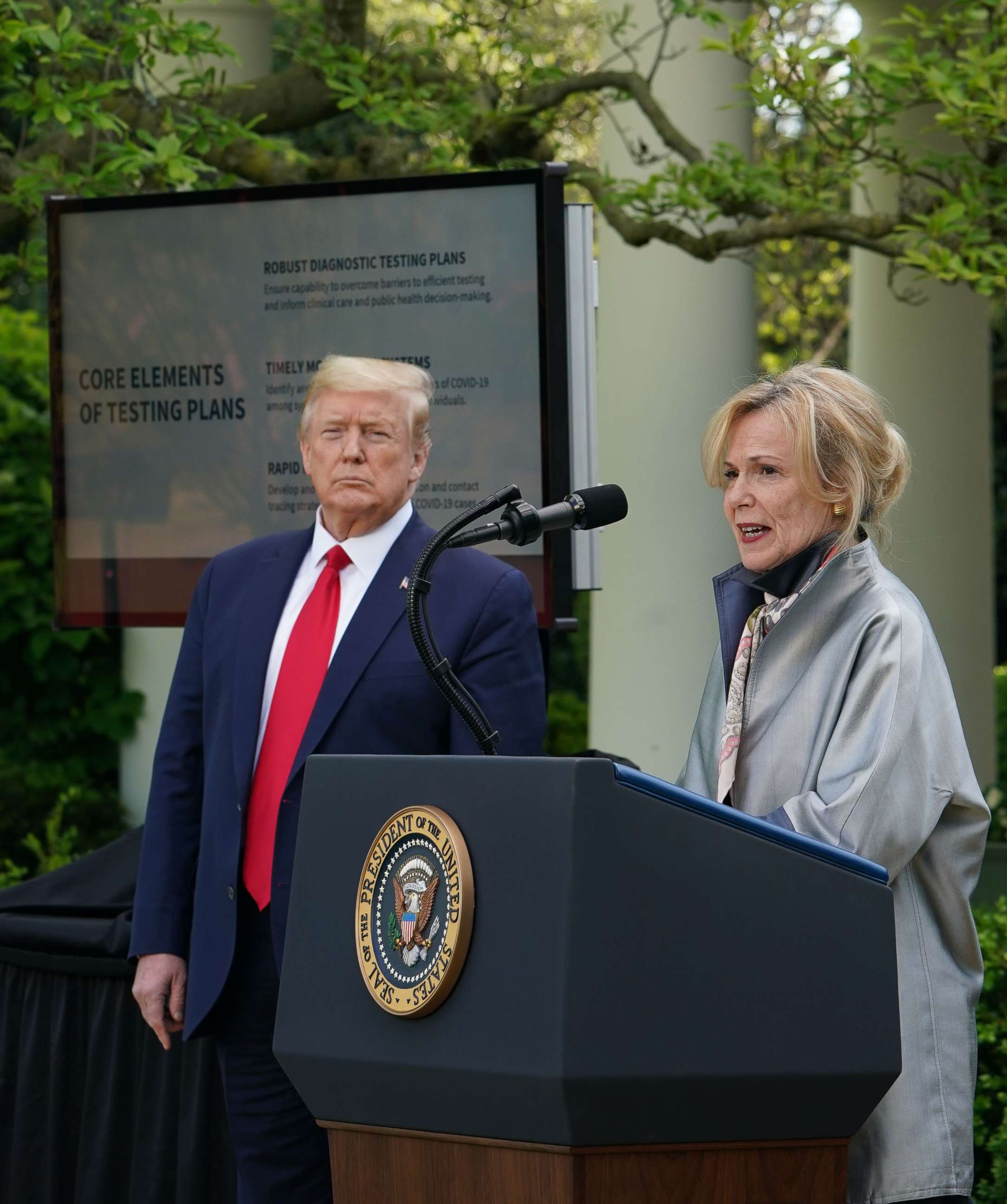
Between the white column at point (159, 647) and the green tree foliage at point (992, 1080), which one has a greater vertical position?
the white column at point (159, 647)

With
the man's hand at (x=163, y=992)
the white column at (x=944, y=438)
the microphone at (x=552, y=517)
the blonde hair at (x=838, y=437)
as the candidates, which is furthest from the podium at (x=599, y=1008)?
the white column at (x=944, y=438)

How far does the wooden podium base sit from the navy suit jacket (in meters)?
0.94

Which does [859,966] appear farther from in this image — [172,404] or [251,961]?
[172,404]

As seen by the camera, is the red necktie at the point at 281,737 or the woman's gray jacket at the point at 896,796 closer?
the woman's gray jacket at the point at 896,796

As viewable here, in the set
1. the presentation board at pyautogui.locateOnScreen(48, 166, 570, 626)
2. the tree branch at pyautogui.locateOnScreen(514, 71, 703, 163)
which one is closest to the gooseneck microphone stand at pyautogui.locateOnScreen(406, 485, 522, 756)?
the presentation board at pyautogui.locateOnScreen(48, 166, 570, 626)

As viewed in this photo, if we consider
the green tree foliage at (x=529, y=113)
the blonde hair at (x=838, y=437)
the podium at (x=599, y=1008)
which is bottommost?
the podium at (x=599, y=1008)

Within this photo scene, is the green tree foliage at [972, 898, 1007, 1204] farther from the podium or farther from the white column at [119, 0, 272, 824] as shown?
the white column at [119, 0, 272, 824]

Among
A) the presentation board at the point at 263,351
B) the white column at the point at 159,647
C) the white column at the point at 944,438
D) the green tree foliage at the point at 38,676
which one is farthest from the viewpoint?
the white column at the point at 944,438

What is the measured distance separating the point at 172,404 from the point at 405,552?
1694mm

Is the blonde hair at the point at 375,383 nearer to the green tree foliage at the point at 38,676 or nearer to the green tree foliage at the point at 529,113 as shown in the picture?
the green tree foliage at the point at 529,113

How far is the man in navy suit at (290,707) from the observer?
2.82 metres

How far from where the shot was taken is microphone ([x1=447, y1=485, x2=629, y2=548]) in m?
2.01

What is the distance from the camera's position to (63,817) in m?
7.27

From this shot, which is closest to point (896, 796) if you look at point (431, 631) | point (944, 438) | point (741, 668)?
point (741, 668)
